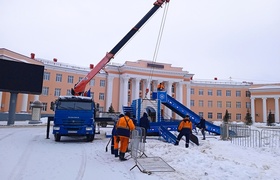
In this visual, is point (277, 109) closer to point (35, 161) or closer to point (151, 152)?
point (151, 152)

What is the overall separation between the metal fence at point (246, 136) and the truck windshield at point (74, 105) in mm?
10212

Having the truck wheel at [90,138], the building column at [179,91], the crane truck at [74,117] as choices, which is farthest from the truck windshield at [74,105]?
the building column at [179,91]

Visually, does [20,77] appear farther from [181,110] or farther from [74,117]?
[181,110]

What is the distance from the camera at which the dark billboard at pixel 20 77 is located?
27203 mm

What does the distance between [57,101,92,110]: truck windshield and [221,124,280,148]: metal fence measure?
10.2 m

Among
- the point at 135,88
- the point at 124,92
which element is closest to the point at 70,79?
the point at 124,92

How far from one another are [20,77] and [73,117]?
55.3ft

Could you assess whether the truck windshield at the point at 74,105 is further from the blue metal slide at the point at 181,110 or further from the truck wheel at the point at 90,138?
the blue metal slide at the point at 181,110

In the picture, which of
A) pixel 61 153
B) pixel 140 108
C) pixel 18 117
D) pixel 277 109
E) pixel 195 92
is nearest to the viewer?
pixel 61 153

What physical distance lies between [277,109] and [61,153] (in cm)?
5804

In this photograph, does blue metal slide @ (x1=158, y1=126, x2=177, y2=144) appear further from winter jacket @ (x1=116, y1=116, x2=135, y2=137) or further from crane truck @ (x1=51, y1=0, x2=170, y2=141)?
winter jacket @ (x1=116, y1=116, x2=135, y2=137)

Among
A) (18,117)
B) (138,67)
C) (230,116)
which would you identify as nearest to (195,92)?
(230,116)

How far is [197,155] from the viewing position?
9.21 metres

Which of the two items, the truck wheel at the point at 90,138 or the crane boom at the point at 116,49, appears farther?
the crane boom at the point at 116,49
